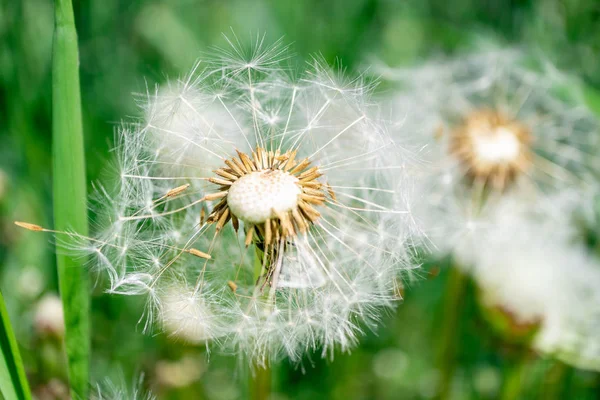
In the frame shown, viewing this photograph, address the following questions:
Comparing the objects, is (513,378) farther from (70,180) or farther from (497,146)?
(70,180)

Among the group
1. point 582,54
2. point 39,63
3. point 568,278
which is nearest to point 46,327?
point 39,63

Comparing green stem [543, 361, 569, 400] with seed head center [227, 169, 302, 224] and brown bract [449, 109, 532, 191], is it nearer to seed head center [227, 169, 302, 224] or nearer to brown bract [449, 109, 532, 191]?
brown bract [449, 109, 532, 191]

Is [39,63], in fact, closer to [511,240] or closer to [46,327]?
[46,327]

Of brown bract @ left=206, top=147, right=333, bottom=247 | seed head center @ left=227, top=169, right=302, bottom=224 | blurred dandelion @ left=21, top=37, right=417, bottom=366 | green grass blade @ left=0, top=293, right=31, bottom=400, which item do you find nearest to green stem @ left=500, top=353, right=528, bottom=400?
blurred dandelion @ left=21, top=37, right=417, bottom=366

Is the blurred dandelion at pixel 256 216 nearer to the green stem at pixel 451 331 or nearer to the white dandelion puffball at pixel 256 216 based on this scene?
the white dandelion puffball at pixel 256 216

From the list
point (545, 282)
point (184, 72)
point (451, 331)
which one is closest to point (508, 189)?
point (545, 282)

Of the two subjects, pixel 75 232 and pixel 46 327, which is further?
pixel 46 327

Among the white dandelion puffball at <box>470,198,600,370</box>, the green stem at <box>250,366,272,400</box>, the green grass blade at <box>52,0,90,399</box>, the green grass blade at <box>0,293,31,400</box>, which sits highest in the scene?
the white dandelion puffball at <box>470,198,600,370</box>
